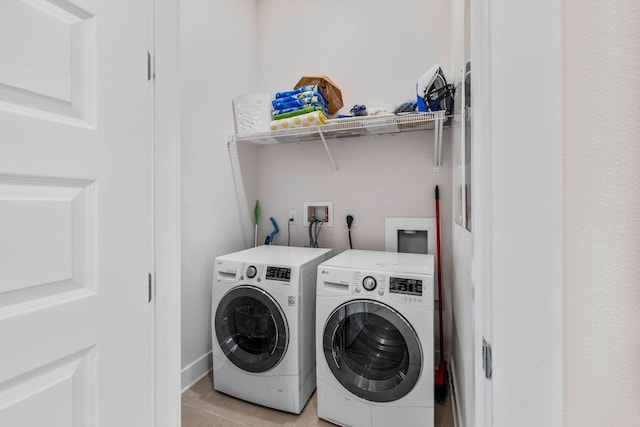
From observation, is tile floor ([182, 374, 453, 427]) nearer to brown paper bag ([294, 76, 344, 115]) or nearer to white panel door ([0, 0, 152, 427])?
white panel door ([0, 0, 152, 427])

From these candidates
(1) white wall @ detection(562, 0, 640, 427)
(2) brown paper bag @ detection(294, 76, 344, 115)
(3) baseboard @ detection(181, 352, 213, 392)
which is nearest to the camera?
(1) white wall @ detection(562, 0, 640, 427)

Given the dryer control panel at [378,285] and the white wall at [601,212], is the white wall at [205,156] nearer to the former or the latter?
the dryer control panel at [378,285]

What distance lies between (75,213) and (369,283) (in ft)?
3.94

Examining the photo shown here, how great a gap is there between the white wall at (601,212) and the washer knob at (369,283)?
1060mm

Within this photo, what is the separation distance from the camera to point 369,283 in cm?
147

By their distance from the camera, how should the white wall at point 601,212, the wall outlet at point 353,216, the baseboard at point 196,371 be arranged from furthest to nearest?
the wall outlet at point 353,216, the baseboard at point 196,371, the white wall at point 601,212

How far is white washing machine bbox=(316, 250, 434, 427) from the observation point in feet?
4.53

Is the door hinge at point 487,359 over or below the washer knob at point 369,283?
over

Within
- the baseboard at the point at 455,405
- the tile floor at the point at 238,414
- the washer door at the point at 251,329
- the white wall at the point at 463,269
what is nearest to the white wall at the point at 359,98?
the baseboard at the point at 455,405

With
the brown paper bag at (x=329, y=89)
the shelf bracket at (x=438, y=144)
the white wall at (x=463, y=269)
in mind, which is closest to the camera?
the white wall at (x=463, y=269)

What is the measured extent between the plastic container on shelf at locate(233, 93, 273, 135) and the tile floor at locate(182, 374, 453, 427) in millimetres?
1799

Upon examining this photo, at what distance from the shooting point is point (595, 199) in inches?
15.0

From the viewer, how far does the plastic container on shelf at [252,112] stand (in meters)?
2.15

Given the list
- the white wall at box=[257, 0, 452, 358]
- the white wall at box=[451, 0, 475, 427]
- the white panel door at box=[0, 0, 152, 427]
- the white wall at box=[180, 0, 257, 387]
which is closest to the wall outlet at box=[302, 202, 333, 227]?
the white wall at box=[257, 0, 452, 358]
